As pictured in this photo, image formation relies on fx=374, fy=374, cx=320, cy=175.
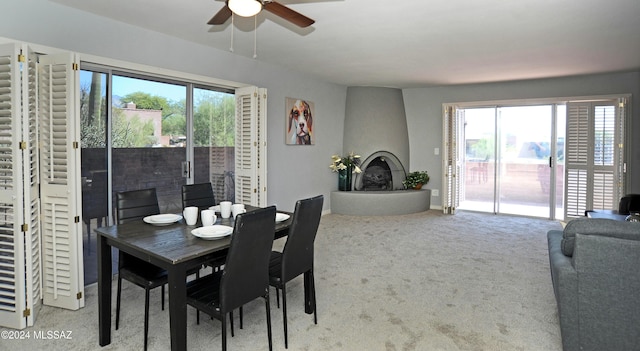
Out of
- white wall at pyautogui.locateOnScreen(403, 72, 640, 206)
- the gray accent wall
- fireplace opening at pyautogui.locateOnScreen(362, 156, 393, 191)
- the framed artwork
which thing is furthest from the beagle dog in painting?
white wall at pyautogui.locateOnScreen(403, 72, 640, 206)

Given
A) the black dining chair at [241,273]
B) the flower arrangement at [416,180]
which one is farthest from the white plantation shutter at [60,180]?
the flower arrangement at [416,180]

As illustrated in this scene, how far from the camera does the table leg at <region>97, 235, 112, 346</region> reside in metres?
2.30

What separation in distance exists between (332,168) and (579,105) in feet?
13.3

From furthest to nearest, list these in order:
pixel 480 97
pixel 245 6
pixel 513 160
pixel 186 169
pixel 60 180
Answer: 1. pixel 513 160
2. pixel 480 97
3. pixel 186 169
4. pixel 60 180
5. pixel 245 6

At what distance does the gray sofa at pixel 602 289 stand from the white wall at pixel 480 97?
4.78m

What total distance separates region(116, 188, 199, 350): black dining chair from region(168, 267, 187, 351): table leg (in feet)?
1.39

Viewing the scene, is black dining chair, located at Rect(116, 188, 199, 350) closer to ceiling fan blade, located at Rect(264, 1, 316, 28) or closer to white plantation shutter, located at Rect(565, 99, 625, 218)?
ceiling fan blade, located at Rect(264, 1, 316, 28)

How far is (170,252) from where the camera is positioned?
1913 mm

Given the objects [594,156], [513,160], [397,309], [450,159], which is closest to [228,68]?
[397,309]

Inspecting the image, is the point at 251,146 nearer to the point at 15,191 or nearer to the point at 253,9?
the point at 15,191

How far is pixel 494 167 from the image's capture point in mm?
6875

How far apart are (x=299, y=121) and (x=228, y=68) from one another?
156 centimetres

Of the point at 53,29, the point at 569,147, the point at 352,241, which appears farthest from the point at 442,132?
the point at 53,29

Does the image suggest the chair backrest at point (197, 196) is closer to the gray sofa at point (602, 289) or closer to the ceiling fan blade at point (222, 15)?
the ceiling fan blade at point (222, 15)
